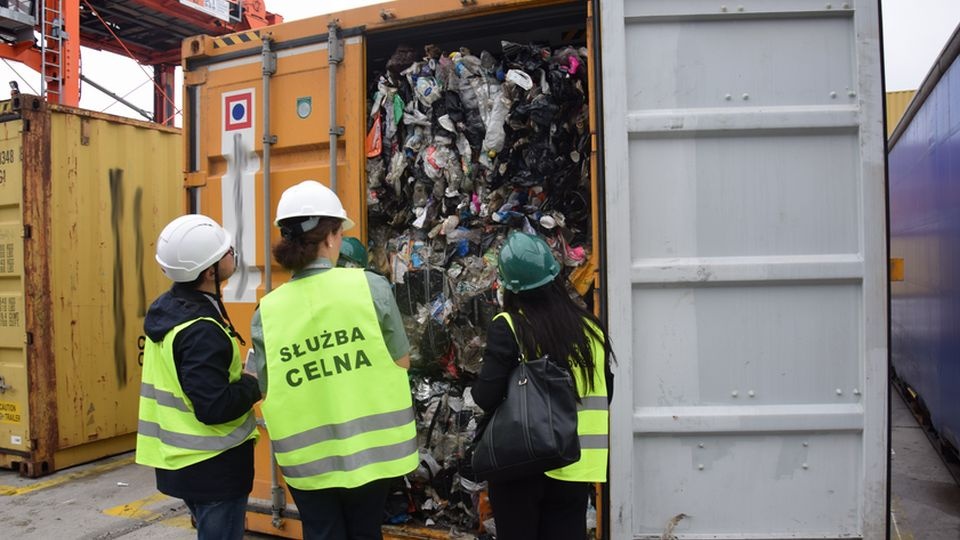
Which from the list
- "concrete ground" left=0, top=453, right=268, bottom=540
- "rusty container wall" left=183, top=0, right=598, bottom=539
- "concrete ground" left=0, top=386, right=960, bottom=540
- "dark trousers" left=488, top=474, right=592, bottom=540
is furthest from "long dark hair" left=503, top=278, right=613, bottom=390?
"concrete ground" left=0, top=453, right=268, bottom=540

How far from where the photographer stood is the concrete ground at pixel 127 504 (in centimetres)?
389

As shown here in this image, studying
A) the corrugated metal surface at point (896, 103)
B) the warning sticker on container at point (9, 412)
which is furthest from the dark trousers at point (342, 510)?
the corrugated metal surface at point (896, 103)

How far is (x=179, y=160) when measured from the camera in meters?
6.04

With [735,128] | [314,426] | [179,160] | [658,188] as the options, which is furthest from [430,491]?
[179,160]

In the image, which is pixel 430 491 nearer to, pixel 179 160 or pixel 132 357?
pixel 132 357

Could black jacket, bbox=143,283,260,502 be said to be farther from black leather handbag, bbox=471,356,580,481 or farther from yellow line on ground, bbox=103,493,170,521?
yellow line on ground, bbox=103,493,170,521

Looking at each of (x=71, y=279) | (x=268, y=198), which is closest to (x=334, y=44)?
(x=268, y=198)

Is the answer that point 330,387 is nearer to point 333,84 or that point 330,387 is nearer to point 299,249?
point 299,249

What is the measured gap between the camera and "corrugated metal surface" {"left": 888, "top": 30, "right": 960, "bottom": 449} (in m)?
4.20

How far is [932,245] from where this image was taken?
4.98m

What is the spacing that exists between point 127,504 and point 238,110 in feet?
8.88

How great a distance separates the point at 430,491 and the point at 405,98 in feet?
6.99

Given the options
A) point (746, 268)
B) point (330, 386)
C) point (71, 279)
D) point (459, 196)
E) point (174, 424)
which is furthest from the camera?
point (71, 279)

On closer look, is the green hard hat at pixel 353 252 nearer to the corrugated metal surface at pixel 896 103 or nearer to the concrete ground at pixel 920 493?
the concrete ground at pixel 920 493
